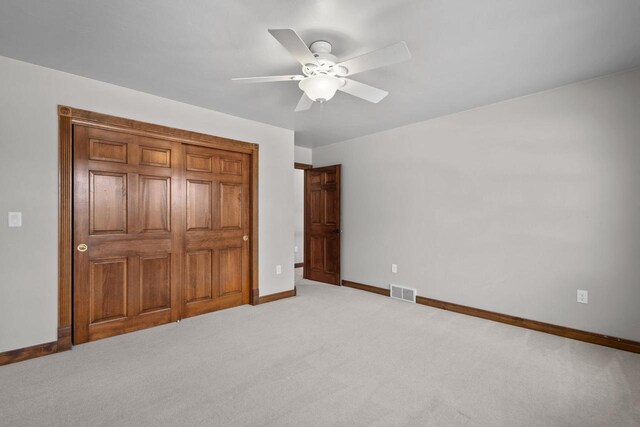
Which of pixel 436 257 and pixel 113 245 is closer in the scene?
pixel 113 245

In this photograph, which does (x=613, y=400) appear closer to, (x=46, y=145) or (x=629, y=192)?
(x=629, y=192)

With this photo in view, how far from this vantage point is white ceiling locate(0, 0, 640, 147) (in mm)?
1879

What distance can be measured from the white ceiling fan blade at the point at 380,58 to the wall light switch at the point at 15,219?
2.92 m

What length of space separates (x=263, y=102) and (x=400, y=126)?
2.07 metres

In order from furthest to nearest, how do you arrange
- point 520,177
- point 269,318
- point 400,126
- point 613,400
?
point 400,126
point 269,318
point 520,177
point 613,400

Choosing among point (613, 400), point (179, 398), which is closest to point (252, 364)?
point (179, 398)

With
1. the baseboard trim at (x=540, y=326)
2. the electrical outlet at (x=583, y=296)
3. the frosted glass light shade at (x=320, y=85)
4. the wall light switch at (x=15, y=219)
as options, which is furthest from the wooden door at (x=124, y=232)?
the electrical outlet at (x=583, y=296)

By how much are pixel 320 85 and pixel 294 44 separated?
50cm

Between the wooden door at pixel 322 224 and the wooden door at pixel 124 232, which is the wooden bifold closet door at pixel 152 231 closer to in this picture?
the wooden door at pixel 124 232

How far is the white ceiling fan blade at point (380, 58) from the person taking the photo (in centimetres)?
178

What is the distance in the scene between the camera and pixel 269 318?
3594 millimetres

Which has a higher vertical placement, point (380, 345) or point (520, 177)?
point (520, 177)

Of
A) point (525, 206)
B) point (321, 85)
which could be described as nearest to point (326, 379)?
point (321, 85)

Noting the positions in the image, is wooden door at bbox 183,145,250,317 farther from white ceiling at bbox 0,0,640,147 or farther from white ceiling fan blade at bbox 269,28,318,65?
white ceiling fan blade at bbox 269,28,318,65
